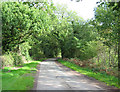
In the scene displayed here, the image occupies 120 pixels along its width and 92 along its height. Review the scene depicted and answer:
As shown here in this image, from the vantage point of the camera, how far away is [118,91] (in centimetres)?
697

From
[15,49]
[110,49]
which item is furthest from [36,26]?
[110,49]

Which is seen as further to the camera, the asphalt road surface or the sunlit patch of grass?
the asphalt road surface

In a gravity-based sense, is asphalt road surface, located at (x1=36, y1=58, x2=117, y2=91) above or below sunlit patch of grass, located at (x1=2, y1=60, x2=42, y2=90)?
below

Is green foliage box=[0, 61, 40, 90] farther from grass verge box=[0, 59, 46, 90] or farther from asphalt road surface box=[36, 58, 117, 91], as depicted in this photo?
asphalt road surface box=[36, 58, 117, 91]

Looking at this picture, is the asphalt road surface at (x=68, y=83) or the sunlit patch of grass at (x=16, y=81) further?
the asphalt road surface at (x=68, y=83)

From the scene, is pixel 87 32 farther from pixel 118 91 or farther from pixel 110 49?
pixel 118 91

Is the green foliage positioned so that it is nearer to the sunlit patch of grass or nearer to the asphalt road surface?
the sunlit patch of grass

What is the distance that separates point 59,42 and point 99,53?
20.1 m

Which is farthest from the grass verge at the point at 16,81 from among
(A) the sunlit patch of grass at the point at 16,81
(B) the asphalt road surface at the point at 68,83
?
(B) the asphalt road surface at the point at 68,83

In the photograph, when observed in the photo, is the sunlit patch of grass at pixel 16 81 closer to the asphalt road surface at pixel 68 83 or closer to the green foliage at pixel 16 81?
the green foliage at pixel 16 81

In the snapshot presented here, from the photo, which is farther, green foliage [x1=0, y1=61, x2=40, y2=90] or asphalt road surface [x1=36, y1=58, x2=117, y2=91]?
asphalt road surface [x1=36, y1=58, x2=117, y2=91]

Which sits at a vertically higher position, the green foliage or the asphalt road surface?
the green foliage

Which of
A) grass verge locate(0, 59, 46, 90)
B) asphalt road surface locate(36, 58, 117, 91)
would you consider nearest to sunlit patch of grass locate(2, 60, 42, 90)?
grass verge locate(0, 59, 46, 90)

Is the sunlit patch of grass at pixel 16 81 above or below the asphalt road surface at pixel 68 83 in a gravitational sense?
above
